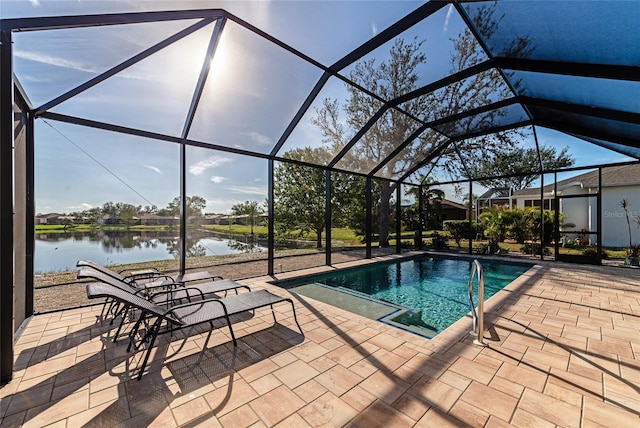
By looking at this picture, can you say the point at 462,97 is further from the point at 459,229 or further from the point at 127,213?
the point at 459,229

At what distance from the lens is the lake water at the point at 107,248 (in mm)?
4504

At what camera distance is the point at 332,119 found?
252 inches

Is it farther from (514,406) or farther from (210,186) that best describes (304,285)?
(514,406)

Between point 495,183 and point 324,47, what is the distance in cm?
956

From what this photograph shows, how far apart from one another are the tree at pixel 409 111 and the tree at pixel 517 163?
36 centimetres

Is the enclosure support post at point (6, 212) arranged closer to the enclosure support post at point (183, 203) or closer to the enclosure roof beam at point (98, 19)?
the enclosure roof beam at point (98, 19)

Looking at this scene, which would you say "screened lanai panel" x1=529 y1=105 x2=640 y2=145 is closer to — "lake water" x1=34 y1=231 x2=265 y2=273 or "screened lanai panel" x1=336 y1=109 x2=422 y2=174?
"screened lanai panel" x1=336 y1=109 x2=422 y2=174

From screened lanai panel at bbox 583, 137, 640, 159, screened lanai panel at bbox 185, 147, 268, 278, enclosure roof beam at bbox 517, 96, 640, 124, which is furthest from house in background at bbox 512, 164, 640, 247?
screened lanai panel at bbox 185, 147, 268, 278

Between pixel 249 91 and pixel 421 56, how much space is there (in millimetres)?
3134

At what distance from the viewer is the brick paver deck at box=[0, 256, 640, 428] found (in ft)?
6.51

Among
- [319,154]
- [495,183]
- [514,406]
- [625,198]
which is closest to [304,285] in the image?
[319,154]

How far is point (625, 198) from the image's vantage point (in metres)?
10.6

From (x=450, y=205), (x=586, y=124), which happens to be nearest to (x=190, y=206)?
(x=586, y=124)

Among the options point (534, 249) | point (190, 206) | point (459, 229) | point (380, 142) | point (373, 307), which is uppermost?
point (380, 142)
